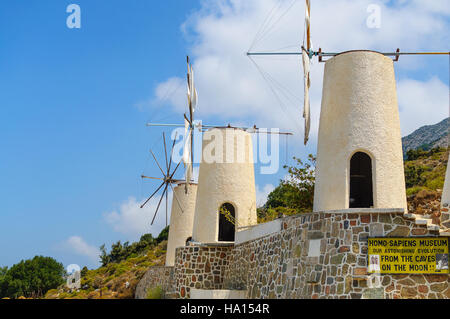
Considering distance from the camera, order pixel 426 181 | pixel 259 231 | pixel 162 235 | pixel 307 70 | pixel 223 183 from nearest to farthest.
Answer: pixel 307 70 < pixel 259 231 < pixel 223 183 < pixel 426 181 < pixel 162 235

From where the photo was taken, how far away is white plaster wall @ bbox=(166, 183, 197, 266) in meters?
25.2

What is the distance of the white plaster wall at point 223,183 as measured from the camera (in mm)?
19328

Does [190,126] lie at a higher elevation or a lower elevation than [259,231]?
higher

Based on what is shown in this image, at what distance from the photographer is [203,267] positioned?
1875 centimetres

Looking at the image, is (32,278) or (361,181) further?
(32,278)

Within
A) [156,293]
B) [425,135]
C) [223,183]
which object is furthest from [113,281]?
[425,135]

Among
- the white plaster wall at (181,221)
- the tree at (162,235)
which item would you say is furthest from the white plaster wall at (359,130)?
the tree at (162,235)

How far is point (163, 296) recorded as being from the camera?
22.6 m

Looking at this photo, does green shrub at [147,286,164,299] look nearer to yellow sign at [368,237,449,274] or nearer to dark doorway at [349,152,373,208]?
dark doorway at [349,152,373,208]

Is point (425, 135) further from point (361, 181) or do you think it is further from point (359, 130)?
point (359, 130)

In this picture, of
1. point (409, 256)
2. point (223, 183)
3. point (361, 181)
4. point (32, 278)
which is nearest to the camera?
point (409, 256)

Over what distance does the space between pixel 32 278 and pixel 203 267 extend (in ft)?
98.9

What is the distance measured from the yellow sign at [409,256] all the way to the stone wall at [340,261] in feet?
0.43

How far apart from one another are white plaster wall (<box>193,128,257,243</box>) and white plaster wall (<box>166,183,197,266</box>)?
557cm
